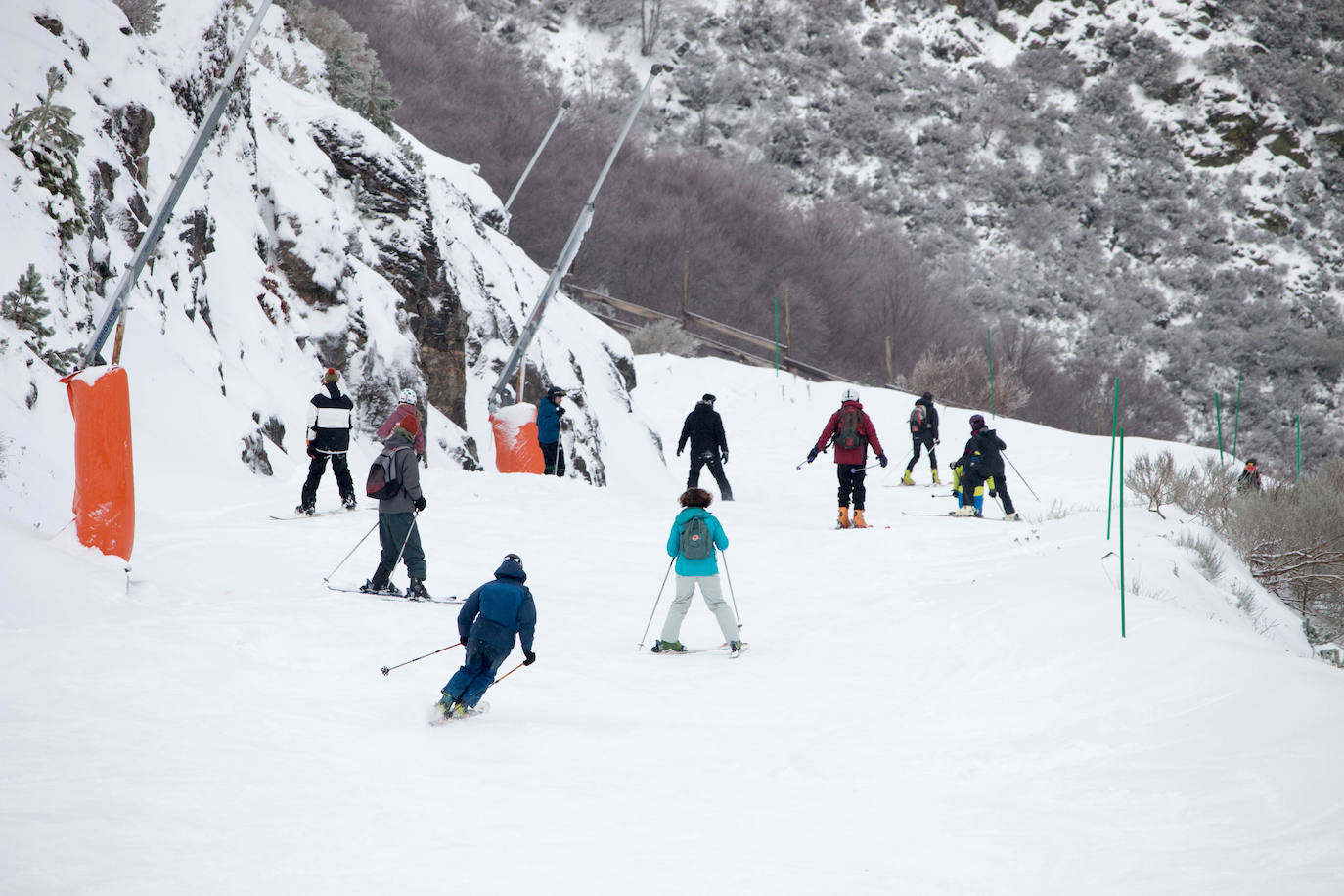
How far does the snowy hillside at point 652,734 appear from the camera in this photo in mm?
4043

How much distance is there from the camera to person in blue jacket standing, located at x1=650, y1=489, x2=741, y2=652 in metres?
8.18

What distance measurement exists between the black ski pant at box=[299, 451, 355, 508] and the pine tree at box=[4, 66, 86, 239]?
3.83m

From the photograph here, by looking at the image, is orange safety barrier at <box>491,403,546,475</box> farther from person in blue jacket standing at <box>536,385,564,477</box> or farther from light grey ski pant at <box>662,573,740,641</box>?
light grey ski pant at <box>662,573,740,641</box>

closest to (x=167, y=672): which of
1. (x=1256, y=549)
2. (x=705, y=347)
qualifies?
(x=1256, y=549)

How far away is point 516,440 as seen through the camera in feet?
59.9

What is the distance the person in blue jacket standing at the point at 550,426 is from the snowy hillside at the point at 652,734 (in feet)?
21.6

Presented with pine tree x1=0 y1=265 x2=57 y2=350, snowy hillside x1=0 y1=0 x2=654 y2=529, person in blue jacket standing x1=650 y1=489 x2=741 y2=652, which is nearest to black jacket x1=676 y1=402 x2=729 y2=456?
snowy hillside x1=0 y1=0 x2=654 y2=529

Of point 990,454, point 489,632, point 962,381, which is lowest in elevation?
point 489,632

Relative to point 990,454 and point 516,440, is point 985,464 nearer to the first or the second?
point 990,454

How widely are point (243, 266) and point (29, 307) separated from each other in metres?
5.44

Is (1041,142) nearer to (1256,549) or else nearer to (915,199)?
(915,199)

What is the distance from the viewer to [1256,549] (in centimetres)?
1283

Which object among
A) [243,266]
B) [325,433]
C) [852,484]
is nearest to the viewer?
[325,433]

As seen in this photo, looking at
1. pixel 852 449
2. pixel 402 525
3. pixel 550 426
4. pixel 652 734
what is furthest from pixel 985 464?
pixel 652 734
